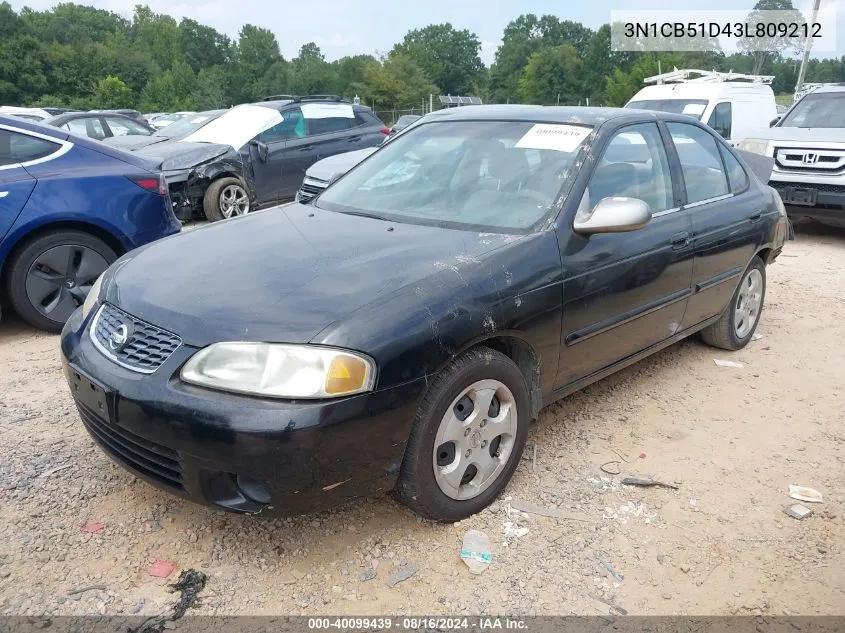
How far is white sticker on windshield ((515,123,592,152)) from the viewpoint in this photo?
3467mm

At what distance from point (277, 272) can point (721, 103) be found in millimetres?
10099

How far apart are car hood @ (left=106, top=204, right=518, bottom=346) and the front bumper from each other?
0.68 ft

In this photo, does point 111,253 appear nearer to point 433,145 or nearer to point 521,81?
point 433,145

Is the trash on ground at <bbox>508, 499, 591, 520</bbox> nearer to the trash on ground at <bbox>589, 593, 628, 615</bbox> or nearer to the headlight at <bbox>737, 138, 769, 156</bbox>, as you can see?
the trash on ground at <bbox>589, 593, 628, 615</bbox>

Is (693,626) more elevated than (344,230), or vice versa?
(344,230)

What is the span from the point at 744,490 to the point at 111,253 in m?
4.42

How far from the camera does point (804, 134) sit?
29.6 ft

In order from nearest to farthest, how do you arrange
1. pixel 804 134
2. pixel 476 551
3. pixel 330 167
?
pixel 476 551, pixel 330 167, pixel 804 134

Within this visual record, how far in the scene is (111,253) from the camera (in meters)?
5.17

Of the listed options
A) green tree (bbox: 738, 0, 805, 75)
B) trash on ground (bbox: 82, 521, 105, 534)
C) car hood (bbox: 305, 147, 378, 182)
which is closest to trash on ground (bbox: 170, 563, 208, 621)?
trash on ground (bbox: 82, 521, 105, 534)

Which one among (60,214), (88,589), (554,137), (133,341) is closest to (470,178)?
(554,137)

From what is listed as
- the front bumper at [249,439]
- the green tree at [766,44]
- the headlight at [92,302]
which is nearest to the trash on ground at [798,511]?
the front bumper at [249,439]

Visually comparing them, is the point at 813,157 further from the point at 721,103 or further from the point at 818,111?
the point at 721,103

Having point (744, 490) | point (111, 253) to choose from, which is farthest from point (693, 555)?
point (111, 253)
